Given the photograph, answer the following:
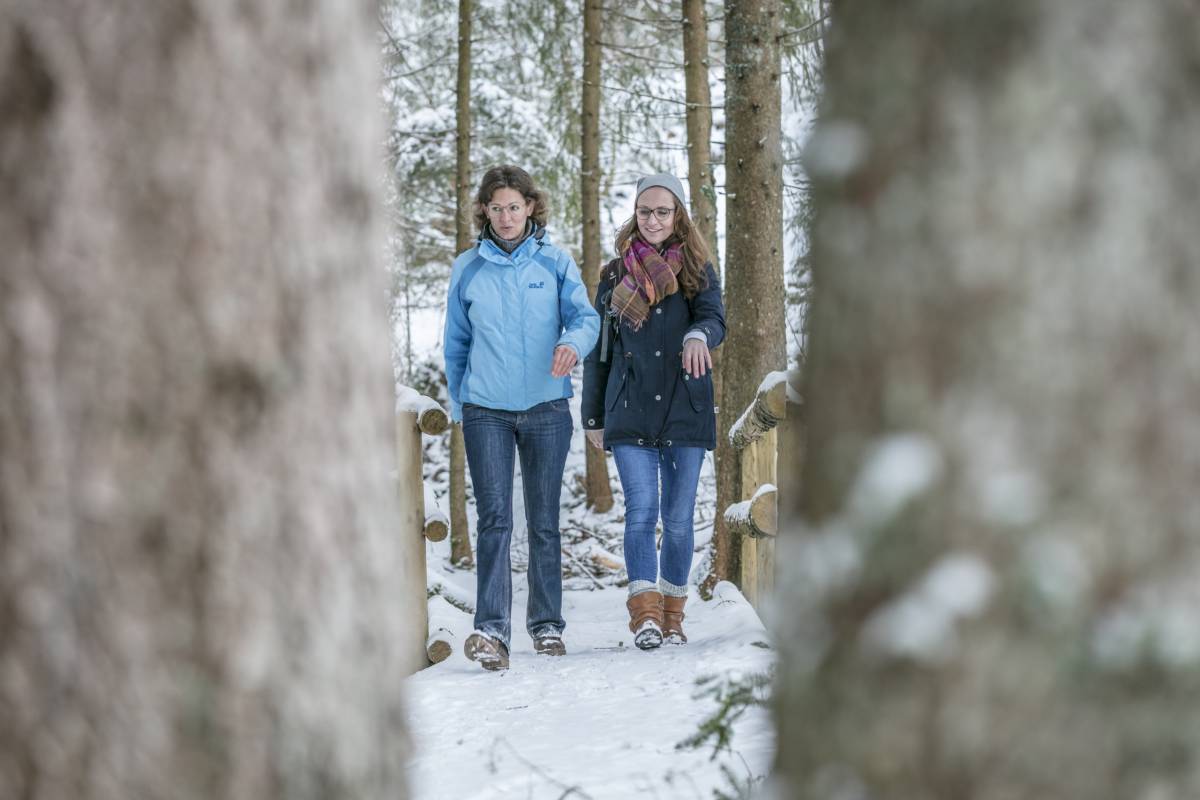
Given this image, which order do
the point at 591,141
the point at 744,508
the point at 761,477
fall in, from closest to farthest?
1. the point at 744,508
2. the point at 761,477
3. the point at 591,141

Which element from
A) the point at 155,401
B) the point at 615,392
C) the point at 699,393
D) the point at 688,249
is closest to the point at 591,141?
the point at 688,249

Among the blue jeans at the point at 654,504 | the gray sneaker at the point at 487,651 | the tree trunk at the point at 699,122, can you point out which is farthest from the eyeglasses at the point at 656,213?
the tree trunk at the point at 699,122

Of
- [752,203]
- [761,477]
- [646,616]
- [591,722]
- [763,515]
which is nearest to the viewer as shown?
[591,722]

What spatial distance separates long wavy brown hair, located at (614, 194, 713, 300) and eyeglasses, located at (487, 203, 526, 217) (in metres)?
0.53

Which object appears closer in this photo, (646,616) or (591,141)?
(646,616)

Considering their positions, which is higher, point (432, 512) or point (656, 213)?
point (656, 213)

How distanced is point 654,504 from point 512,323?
1.10 metres

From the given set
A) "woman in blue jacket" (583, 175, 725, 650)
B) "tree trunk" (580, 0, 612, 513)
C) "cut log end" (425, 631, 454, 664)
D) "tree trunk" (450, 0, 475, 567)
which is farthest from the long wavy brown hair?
"tree trunk" (580, 0, 612, 513)

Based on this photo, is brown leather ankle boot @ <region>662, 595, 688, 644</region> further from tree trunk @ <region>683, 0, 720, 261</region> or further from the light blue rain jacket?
tree trunk @ <region>683, 0, 720, 261</region>

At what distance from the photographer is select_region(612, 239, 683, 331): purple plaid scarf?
5129 mm

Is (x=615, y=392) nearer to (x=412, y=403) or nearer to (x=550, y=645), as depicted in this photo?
(x=412, y=403)

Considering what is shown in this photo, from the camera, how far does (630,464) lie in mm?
5133

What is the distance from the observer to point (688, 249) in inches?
205

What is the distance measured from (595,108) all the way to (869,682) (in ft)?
38.7
